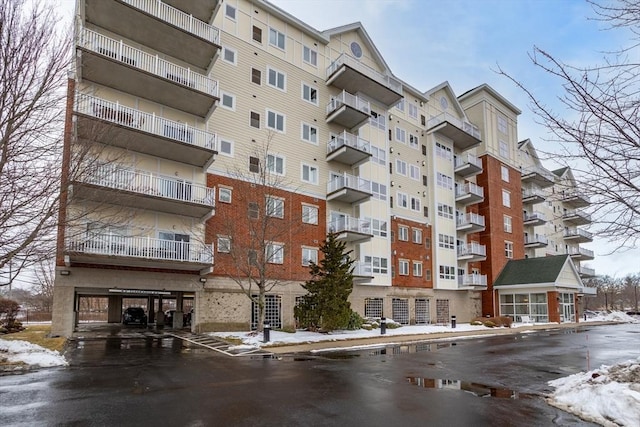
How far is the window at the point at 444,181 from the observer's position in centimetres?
4128

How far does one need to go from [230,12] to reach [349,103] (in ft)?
33.5

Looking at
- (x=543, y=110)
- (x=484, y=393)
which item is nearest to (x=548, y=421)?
(x=484, y=393)

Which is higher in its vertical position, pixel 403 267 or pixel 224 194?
pixel 224 194

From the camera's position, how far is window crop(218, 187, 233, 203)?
84.0ft

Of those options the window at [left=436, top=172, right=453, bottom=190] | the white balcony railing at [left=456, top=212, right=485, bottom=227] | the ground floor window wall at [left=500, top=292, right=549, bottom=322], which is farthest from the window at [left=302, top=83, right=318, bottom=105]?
the ground floor window wall at [left=500, top=292, right=549, bottom=322]

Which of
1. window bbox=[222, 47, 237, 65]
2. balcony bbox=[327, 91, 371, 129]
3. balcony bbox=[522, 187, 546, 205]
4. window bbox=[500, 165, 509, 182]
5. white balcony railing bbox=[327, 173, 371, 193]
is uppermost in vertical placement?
window bbox=[222, 47, 237, 65]

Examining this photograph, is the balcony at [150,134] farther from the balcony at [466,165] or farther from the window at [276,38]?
the balcony at [466,165]

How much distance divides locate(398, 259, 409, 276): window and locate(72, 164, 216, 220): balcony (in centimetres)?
1856

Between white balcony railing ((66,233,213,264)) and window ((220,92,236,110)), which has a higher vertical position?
window ((220,92,236,110))

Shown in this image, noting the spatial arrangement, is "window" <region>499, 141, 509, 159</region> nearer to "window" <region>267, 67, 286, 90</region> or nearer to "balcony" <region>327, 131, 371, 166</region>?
"balcony" <region>327, 131, 371, 166</region>

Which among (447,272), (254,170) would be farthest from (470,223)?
(254,170)

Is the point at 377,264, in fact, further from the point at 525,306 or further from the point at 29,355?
the point at 29,355

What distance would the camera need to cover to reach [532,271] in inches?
1674

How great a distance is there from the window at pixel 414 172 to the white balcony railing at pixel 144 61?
20.7 m
